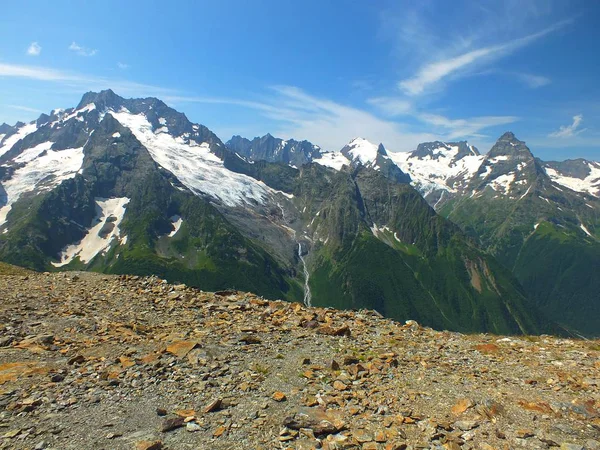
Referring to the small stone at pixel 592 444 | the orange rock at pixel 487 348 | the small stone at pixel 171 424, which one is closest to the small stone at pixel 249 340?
the small stone at pixel 171 424

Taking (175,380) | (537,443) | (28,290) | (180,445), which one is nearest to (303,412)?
(180,445)

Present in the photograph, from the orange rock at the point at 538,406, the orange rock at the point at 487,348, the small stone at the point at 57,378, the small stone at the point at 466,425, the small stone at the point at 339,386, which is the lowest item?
the small stone at the point at 57,378

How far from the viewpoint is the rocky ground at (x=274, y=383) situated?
1216 centimetres

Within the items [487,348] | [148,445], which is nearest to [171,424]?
[148,445]

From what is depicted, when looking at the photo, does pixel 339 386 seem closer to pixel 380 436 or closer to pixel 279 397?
pixel 279 397

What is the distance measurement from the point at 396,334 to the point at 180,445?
15.3 m

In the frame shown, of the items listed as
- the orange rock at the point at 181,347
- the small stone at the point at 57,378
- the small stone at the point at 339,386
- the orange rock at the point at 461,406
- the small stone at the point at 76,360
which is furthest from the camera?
the orange rock at the point at 181,347

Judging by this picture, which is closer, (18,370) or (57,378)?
(57,378)

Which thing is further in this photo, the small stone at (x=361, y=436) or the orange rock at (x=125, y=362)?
the orange rock at (x=125, y=362)

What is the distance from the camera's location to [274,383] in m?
15.8

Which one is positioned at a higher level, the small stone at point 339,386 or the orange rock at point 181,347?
the small stone at point 339,386

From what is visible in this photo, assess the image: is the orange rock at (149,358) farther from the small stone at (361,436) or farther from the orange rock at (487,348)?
→ the orange rock at (487,348)

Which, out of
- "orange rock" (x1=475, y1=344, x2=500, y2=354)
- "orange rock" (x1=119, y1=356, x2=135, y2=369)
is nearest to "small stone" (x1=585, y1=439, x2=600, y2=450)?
"orange rock" (x1=475, y1=344, x2=500, y2=354)

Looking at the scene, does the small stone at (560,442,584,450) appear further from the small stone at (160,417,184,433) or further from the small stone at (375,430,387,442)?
the small stone at (160,417,184,433)
